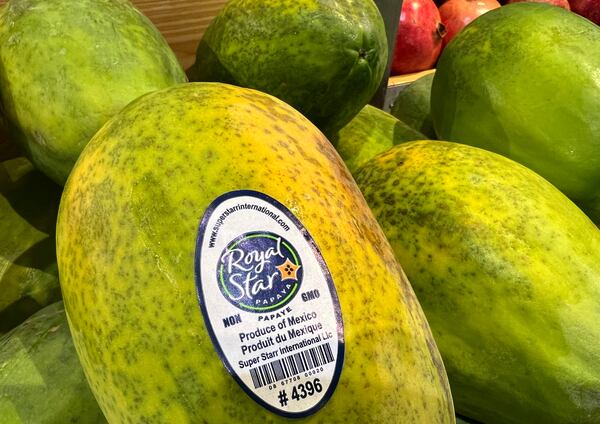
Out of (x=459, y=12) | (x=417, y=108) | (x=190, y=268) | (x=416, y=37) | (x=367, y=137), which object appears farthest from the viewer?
(x=459, y=12)

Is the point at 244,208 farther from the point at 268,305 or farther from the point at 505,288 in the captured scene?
the point at 505,288

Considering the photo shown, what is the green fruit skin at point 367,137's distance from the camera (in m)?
0.88

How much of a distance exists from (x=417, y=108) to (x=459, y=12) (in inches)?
40.7

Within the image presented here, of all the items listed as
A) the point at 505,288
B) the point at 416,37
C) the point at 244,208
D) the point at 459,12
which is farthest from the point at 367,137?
the point at 459,12

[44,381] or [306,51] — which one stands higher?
[306,51]

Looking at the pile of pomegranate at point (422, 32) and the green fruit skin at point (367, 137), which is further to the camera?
the pile of pomegranate at point (422, 32)

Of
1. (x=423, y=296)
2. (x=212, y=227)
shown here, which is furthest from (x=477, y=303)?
(x=212, y=227)

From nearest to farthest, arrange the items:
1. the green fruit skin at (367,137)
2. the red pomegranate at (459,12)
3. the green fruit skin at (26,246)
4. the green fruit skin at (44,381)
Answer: the green fruit skin at (44,381)
the green fruit skin at (26,246)
the green fruit skin at (367,137)
the red pomegranate at (459,12)

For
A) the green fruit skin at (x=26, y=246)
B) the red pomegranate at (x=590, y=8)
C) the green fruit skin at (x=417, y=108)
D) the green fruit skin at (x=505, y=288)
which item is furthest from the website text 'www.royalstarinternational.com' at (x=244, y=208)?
the red pomegranate at (x=590, y=8)

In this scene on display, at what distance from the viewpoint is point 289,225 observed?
17.0 inches

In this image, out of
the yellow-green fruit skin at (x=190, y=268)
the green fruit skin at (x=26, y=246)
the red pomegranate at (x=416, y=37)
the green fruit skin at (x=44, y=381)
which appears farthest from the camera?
the red pomegranate at (x=416, y=37)

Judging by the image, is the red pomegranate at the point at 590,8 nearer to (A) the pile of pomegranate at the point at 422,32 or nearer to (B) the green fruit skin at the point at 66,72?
(A) the pile of pomegranate at the point at 422,32

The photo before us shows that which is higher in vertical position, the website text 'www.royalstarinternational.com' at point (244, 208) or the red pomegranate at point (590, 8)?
the website text 'www.royalstarinternational.com' at point (244, 208)

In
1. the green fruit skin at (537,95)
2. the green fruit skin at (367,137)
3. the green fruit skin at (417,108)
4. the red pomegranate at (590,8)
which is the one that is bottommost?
the red pomegranate at (590,8)
